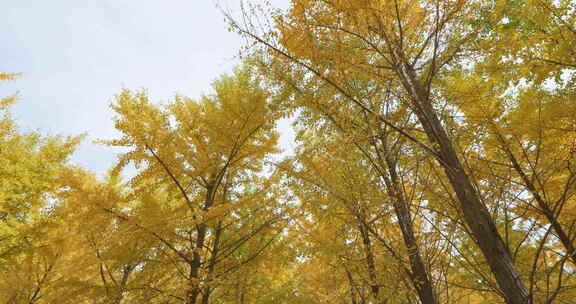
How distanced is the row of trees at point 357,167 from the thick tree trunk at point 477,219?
1 cm

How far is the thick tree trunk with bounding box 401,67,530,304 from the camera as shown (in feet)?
5.13

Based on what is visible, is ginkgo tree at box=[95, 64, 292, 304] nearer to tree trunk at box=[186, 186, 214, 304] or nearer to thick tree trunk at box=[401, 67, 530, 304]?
tree trunk at box=[186, 186, 214, 304]

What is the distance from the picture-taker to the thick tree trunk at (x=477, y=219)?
1564mm

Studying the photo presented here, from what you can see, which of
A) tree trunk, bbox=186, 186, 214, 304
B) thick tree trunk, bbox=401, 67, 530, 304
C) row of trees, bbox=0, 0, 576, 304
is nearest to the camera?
thick tree trunk, bbox=401, 67, 530, 304

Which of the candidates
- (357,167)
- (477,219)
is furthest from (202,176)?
(477,219)

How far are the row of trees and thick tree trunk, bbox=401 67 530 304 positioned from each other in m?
0.01

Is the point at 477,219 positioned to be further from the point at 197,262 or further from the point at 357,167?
the point at 197,262

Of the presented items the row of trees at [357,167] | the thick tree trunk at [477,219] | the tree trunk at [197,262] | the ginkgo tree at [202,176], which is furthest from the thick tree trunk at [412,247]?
the tree trunk at [197,262]

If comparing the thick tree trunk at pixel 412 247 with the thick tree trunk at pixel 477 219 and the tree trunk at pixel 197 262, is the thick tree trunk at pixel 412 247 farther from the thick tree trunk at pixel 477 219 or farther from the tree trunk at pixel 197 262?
the tree trunk at pixel 197 262

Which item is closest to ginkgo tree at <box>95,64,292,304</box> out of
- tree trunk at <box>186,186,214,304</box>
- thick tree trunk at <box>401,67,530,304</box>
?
tree trunk at <box>186,186,214,304</box>

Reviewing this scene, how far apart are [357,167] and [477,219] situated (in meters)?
2.39

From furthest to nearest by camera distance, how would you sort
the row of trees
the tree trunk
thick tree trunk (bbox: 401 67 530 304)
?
the tree trunk < the row of trees < thick tree trunk (bbox: 401 67 530 304)

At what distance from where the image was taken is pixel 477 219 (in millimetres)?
1753

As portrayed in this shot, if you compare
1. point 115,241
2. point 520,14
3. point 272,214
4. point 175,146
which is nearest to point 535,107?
point 520,14
